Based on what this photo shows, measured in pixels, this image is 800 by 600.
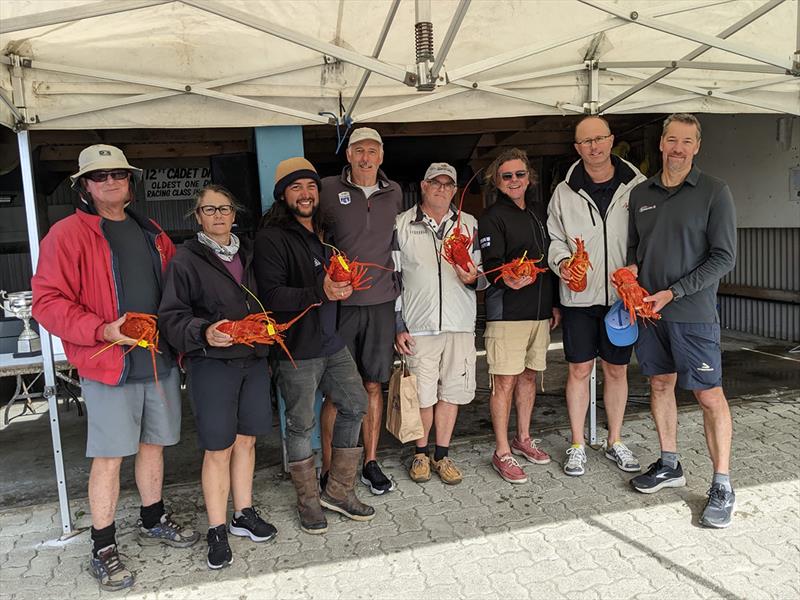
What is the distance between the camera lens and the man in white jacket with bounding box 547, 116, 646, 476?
369 cm

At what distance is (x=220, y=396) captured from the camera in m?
2.92

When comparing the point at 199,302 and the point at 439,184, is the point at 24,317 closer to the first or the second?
the point at 199,302

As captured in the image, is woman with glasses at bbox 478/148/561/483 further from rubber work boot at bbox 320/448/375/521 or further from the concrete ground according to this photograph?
rubber work boot at bbox 320/448/375/521

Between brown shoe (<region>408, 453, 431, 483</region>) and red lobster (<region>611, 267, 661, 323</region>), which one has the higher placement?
red lobster (<region>611, 267, 661, 323</region>)

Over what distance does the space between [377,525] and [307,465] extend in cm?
52

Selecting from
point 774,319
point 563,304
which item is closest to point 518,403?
point 563,304

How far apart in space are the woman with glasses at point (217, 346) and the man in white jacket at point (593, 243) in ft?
6.06

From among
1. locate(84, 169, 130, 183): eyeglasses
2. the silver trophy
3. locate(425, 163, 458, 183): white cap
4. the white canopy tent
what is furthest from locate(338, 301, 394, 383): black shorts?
the silver trophy

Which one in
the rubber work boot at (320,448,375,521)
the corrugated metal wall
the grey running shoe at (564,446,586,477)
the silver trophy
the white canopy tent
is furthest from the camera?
the corrugated metal wall

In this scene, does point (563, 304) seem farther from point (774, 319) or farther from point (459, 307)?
point (774, 319)

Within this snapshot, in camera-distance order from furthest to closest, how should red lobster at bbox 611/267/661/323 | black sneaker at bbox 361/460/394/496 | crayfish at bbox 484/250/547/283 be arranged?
black sneaker at bbox 361/460/394/496
crayfish at bbox 484/250/547/283
red lobster at bbox 611/267/661/323

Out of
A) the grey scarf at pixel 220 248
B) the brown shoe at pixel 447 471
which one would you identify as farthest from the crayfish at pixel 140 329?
the brown shoe at pixel 447 471

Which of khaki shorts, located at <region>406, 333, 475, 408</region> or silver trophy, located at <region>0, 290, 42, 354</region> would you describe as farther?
silver trophy, located at <region>0, 290, 42, 354</region>

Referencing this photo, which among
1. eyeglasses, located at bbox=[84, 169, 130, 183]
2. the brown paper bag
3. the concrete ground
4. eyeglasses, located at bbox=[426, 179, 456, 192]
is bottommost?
the concrete ground
